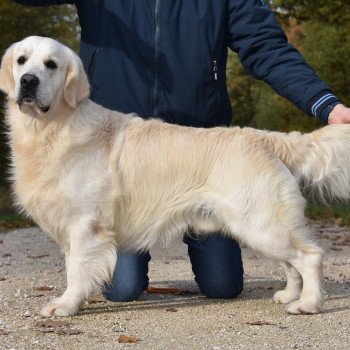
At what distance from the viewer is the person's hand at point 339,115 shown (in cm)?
457

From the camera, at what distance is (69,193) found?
4.36 m

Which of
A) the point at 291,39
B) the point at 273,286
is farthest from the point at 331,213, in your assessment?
the point at 291,39

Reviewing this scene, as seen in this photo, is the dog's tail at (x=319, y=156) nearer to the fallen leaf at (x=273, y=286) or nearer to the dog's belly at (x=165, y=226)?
the dog's belly at (x=165, y=226)

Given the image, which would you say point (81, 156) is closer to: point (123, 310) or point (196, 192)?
point (196, 192)

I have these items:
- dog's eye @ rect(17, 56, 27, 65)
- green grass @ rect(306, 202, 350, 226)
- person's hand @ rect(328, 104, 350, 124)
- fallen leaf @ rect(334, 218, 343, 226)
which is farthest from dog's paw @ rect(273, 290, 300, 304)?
green grass @ rect(306, 202, 350, 226)

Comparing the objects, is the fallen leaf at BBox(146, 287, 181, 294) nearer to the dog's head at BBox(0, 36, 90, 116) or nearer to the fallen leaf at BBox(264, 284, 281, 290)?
the fallen leaf at BBox(264, 284, 281, 290)

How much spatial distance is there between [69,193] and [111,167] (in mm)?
306

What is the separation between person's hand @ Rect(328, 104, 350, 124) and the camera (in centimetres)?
457

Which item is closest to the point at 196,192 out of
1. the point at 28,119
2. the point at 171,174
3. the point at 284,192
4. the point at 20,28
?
the point at 171,174

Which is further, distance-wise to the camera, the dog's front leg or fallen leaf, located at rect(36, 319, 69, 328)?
the dog's front leg

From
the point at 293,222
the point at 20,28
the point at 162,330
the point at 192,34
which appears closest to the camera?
the point at 162,330

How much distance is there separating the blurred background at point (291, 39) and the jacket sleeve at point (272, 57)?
740 cm

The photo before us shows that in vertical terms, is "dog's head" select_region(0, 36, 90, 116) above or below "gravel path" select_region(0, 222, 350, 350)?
above

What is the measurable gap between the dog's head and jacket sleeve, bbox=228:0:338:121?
1.27 m
